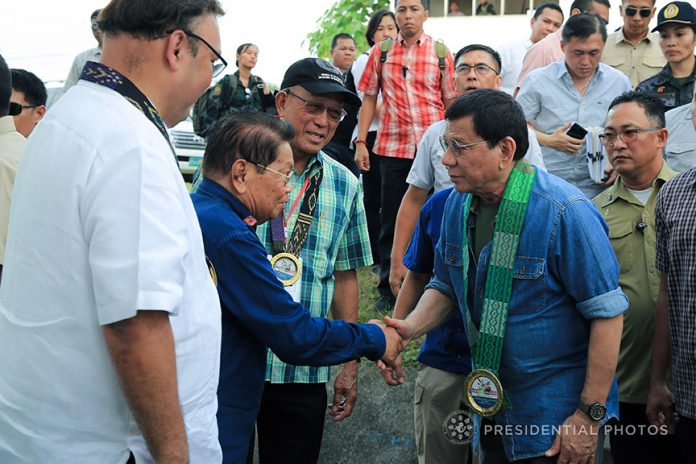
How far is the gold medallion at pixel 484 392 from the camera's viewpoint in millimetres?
3182

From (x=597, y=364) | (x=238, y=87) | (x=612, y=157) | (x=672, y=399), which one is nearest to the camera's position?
(x=597, y=364)

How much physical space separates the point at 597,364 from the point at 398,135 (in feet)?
13.0

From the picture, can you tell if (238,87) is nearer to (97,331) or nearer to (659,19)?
(659,19)

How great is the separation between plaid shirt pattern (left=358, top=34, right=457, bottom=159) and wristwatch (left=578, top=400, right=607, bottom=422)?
3.87 metres

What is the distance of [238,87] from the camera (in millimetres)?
9234

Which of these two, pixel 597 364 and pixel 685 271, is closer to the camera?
pixel 597 364

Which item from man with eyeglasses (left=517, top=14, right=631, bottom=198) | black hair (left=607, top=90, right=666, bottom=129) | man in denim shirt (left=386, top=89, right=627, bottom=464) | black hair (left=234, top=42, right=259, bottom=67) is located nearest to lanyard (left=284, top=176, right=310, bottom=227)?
man in denim shirt (left=386, top=89, right=627, bottom=464)

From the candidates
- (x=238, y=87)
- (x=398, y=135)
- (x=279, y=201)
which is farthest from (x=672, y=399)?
(x=238, y=87)

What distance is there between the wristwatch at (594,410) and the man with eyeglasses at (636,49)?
172 inches

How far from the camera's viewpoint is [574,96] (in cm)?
566

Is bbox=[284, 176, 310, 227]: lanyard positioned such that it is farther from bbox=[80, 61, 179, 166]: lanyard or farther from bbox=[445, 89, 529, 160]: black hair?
bbox=[80, 61, 179, 166]: lanyard

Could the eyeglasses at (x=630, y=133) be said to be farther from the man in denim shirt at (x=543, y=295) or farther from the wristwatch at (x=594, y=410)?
the wristwatch at (x=594, y=410)

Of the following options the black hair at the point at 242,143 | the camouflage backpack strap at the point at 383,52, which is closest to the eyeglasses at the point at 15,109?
the black hair at the point at 242,143

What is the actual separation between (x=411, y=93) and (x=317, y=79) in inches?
113
